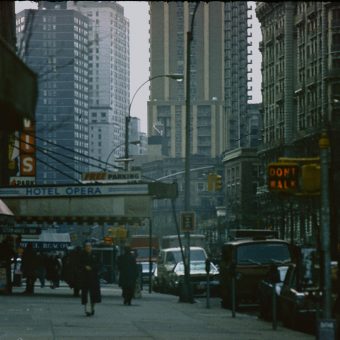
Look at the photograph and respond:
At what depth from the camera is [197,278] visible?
146ft

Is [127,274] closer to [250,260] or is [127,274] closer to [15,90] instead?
[250,260]

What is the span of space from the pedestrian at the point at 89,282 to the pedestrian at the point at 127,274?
5442mm

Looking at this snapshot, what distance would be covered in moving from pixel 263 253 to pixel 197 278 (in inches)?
469

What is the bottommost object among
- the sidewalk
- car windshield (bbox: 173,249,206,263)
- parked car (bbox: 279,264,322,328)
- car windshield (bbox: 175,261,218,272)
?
the sidewalk

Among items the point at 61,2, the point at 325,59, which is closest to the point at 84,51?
the point at 61,2

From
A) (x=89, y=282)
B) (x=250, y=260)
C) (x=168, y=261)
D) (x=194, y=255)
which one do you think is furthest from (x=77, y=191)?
(x=194, y=255)

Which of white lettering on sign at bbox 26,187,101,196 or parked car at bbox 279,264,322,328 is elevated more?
white lettering on sign at bbox 26,187,101,196

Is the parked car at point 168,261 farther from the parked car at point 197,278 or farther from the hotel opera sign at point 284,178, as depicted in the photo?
the hotel opera sign at point 284,178

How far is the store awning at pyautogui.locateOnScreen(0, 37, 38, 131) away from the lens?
7.05m

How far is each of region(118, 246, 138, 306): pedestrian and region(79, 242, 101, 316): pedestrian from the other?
214 inches

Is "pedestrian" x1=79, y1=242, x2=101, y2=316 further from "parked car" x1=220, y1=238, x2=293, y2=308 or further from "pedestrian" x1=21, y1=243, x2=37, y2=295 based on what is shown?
"pedestrian" x1=21, y1=243, x2=37, y2=295

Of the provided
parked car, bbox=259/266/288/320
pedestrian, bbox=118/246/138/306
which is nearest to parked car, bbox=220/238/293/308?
pedestrian, bbox=118/246/138/306

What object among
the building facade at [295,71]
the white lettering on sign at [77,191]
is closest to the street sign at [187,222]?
the white lettering on sign at [77,191]

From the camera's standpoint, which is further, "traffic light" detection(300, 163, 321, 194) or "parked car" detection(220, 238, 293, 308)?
"parked car" detection(220, 238, 293, 308)
